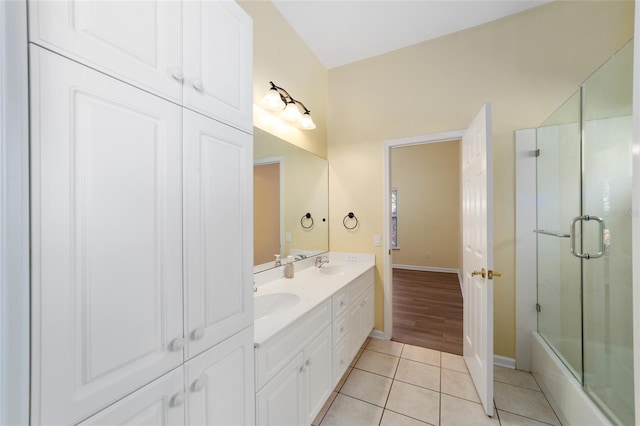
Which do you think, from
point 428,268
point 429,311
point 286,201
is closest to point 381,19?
point 286,201

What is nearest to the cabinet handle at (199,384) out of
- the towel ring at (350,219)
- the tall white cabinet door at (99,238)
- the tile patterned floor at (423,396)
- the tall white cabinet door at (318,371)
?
the tall white cabinet door at (99,238)

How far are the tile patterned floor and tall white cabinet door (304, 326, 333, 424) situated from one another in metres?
0.21

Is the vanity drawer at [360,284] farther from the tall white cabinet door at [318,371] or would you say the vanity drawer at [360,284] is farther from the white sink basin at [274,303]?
the white sink basin at [274,303]

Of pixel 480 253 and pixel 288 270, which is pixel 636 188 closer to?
pixel 480 253

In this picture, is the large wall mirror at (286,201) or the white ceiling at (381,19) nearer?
the large wall mirror at (286,201)

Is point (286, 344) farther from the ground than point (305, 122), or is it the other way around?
point (305, 122)

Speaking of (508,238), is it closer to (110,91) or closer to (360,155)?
(360,155)

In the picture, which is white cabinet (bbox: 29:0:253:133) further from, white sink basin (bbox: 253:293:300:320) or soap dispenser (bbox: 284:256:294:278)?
soap dispenser (bbox: 284:256:294:278)

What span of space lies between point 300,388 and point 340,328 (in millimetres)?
563

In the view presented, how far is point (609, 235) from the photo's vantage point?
1534 millimetres

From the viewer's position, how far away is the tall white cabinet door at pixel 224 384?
0.81 metres

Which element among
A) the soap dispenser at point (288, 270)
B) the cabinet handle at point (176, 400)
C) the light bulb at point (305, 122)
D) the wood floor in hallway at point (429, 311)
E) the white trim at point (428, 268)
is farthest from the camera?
the white trim at point (428, 268)

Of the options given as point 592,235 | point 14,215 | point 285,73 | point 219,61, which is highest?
point 285,73

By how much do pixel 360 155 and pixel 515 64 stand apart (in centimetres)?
153
